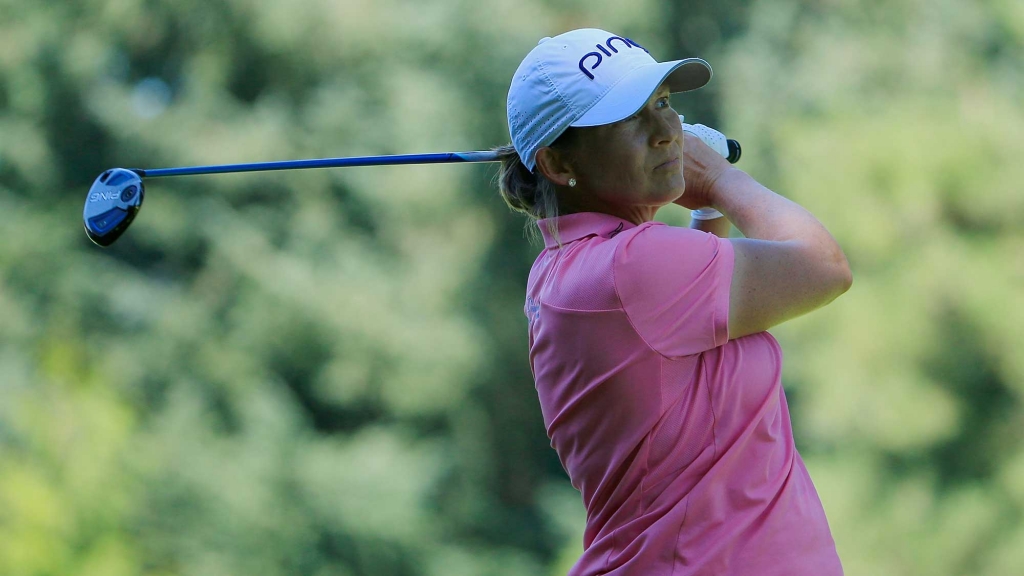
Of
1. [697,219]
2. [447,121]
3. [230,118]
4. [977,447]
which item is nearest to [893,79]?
[977,447]

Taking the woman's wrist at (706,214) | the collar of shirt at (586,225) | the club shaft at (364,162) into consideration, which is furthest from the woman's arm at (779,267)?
the club shaft at (364,162)

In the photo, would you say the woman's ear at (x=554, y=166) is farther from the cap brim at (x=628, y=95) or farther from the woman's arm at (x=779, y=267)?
the woman's arm at (x=779, y=267)

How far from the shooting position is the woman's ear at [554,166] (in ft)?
4.07

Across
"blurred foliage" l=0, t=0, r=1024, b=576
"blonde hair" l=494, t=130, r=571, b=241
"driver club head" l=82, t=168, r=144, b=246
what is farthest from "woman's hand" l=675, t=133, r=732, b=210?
"blurred foliage" l=0, t=0, r=1024, b=576

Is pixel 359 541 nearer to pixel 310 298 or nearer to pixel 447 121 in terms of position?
pixel 310 298

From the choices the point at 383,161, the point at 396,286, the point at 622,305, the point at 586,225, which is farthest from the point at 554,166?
the point at 396,286

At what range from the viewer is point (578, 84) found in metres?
1.19

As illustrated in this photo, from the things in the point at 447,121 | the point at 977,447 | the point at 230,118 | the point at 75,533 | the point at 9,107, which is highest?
the point at 9,107

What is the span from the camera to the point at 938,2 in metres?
6.44

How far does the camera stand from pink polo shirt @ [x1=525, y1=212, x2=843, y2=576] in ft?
3.60

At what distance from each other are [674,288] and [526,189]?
1.03ft

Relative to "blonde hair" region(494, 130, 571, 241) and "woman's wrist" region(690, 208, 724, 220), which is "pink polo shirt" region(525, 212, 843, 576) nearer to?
"blonde hair" region(494, 130, 571, 241)

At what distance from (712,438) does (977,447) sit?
5273 mm

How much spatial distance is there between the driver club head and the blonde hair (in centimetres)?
55
